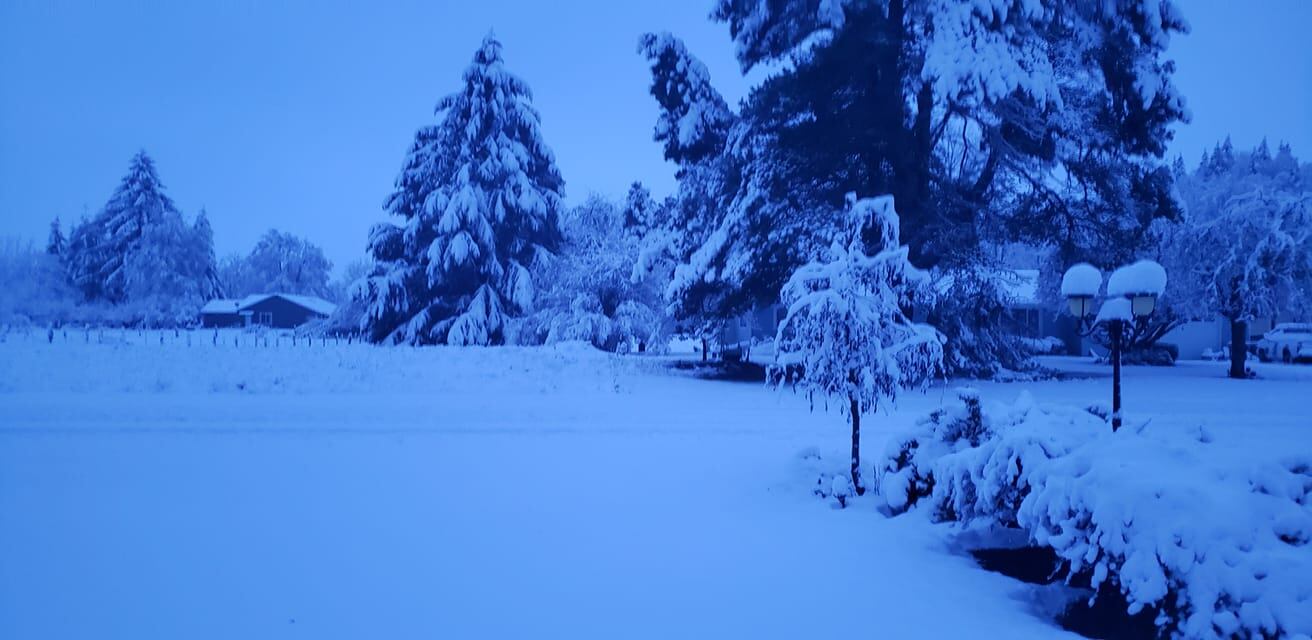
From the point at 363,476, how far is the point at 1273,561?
7558mm

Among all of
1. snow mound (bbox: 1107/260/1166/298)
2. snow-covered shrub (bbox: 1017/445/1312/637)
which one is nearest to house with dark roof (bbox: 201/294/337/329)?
snow mound (bbox: 1107/260/1166/298)

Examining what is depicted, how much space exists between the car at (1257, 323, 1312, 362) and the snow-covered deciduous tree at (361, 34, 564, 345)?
29.8 metres

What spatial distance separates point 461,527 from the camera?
6.23 metres

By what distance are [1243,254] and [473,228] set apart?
24.9m

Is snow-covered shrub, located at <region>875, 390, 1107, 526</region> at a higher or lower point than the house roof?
lower

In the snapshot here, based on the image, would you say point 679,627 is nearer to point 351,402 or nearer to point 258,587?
point 258,587

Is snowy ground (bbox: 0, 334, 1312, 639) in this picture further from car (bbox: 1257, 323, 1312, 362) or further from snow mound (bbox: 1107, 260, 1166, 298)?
car (bbox: 1257, 323, 1312, 362)

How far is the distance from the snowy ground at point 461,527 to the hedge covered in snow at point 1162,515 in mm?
419

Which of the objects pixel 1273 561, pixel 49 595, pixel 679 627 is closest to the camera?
pixel 1273 561

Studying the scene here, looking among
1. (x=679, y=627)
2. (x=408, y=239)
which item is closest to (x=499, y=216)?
(x=408, y=239)

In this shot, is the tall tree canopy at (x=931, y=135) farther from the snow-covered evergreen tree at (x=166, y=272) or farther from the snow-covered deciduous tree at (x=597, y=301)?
the snow-covered evergreen tree at (x=166, y=272)

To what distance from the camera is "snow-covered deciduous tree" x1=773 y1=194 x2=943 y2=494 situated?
6848 millimetres

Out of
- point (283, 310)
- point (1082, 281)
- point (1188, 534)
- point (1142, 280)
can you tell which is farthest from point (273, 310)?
point (1188, 534)

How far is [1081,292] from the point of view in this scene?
1080 centimetres
